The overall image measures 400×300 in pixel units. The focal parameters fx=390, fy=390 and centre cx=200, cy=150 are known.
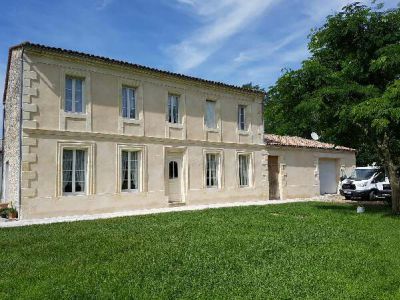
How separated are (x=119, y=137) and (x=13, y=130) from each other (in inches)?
155

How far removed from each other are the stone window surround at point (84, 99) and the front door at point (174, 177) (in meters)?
3.98

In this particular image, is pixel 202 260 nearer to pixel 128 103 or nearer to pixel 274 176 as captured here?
pixel 128 103

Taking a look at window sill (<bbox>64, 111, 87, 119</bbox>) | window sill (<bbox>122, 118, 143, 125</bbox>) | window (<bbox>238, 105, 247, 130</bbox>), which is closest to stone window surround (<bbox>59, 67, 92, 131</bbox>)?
window sill (<bbox>64, 111, 87, 119</bbox>)

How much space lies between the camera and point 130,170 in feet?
49.3

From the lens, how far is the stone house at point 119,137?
501 inches

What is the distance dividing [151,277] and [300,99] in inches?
386

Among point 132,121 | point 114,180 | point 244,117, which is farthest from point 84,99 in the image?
point 244,117

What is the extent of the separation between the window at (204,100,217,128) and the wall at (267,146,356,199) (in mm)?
3836

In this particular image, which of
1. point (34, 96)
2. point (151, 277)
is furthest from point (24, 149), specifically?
point (151, 277)

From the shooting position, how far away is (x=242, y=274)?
220 inches

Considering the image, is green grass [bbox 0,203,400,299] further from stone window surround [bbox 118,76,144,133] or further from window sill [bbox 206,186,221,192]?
window sill [bbox 206,186,221,192]

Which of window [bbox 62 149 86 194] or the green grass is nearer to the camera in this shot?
the green grass

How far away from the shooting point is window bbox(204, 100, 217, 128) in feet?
58.5

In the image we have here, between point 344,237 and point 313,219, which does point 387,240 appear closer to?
point 344,237
